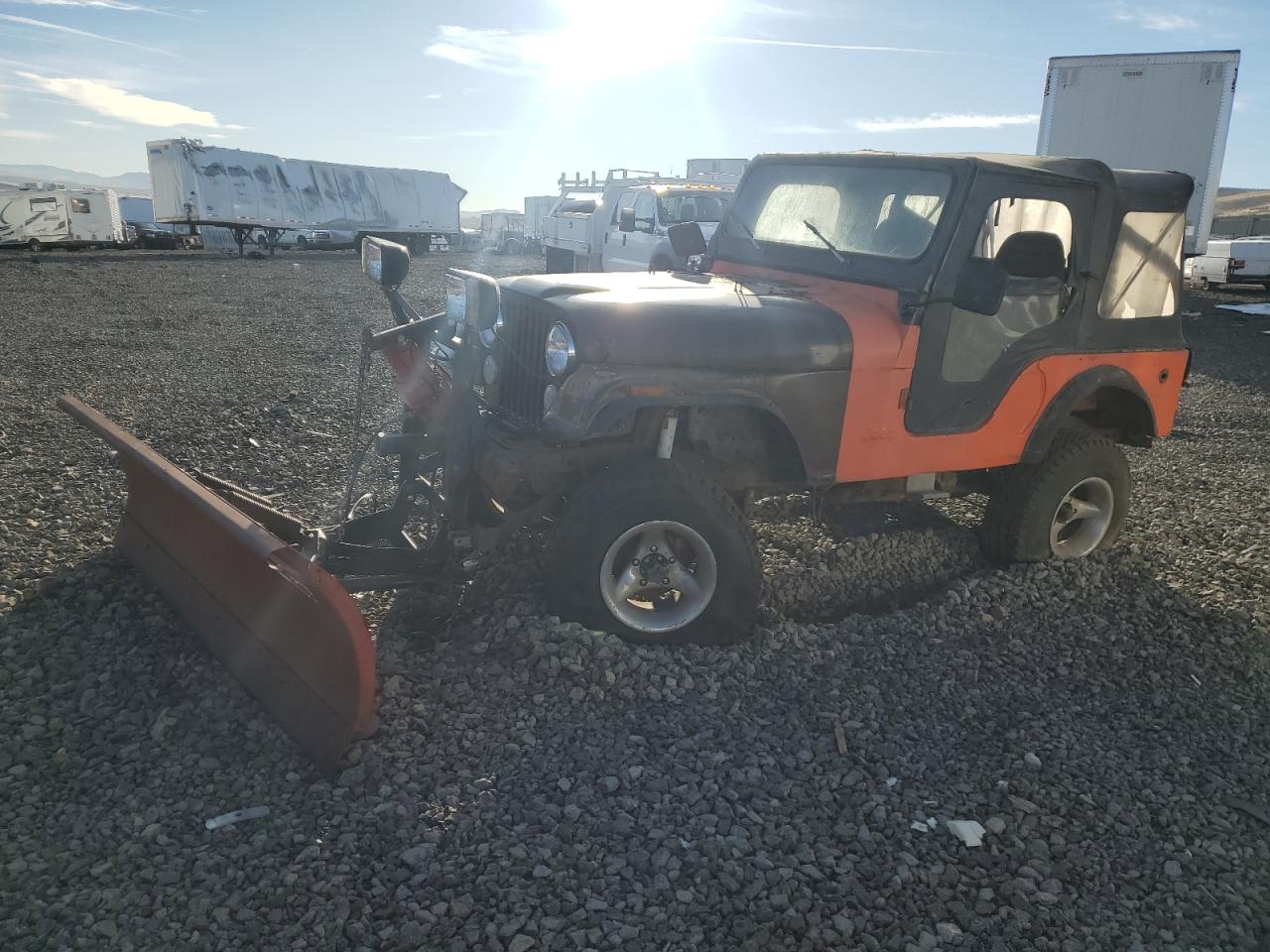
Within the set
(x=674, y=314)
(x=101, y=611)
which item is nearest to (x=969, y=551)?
(x=674, y=314)

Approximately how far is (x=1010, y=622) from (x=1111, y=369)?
147 cm

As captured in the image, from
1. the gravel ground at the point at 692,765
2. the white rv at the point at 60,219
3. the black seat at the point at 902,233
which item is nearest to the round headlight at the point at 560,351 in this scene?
the gravel ground at the point at 692,765

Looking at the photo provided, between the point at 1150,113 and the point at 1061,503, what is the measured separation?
12241mm

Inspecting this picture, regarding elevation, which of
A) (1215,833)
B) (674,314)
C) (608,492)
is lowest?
(1215,833)

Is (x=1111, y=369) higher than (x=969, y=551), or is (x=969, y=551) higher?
(x=1111, y=369)

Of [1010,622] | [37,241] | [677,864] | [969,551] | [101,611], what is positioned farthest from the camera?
[37,241]

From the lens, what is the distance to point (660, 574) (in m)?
3.97

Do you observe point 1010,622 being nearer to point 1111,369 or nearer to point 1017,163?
point 1111,369

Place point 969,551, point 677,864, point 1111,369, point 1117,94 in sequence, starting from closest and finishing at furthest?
point 677,864 < point 1111,369 < point 969,551 < point 1117,94

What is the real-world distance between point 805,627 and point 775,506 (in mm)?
1312

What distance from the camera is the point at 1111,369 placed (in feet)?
16.0

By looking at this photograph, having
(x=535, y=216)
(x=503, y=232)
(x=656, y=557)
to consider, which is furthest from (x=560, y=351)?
(x=503, y=232)

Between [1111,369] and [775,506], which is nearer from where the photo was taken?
[1111,369]

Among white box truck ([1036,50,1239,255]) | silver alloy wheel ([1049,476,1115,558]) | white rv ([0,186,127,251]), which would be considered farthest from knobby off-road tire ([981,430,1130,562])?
white rv ([0,186,127,251])
